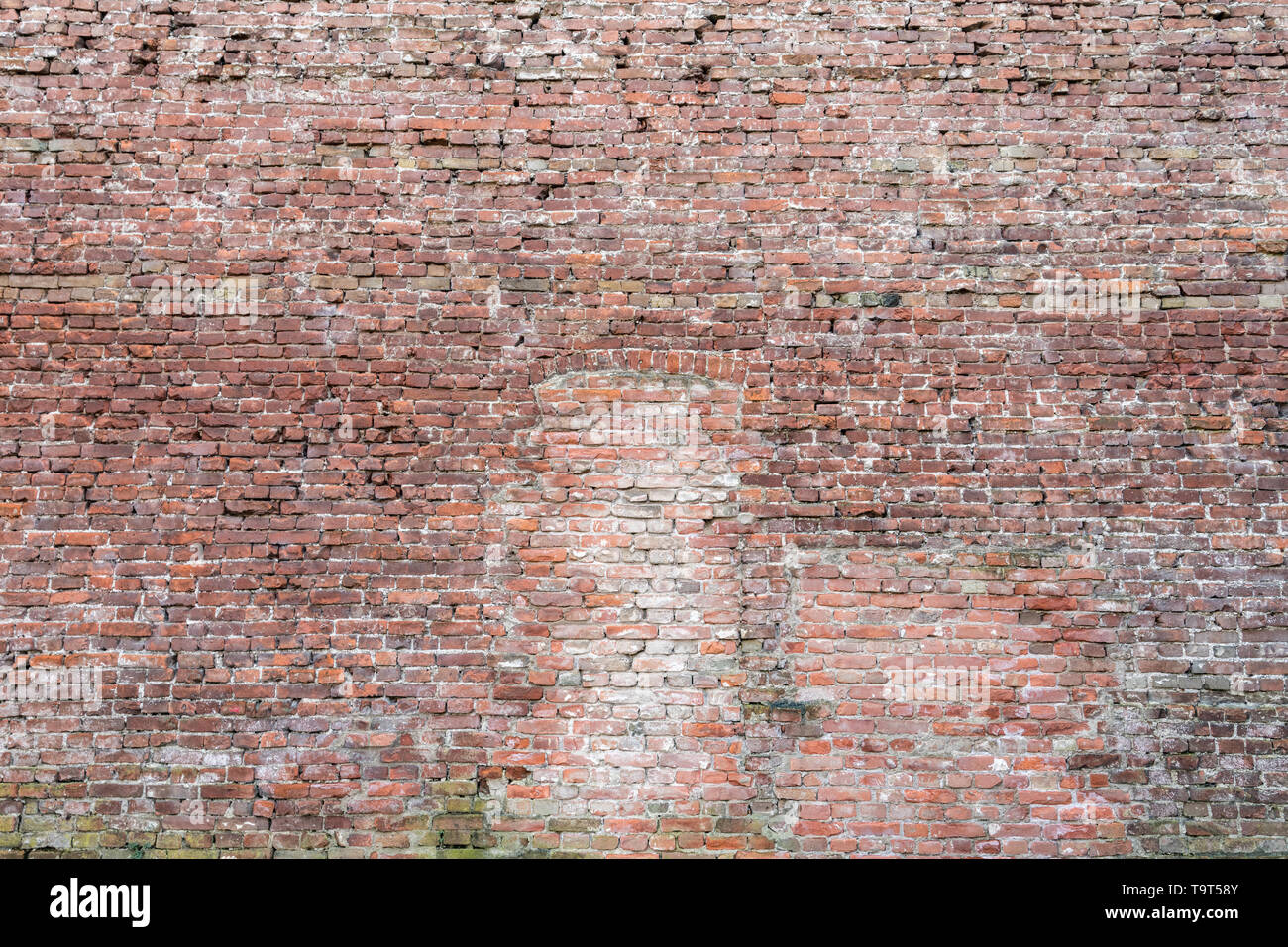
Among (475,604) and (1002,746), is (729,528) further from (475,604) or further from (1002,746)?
(1002,746)

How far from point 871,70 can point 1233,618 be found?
315 centimetres

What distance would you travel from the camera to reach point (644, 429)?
391 cm

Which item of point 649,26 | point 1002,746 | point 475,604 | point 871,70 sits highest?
point 649,26

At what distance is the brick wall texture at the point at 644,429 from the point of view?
12.3 ft

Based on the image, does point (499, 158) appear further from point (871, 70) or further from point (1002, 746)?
point (1002, 746)

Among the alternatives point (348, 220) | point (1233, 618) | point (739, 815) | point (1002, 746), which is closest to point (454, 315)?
point (348, 220)

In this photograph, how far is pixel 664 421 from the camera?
3.92 metres

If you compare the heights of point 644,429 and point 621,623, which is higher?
point 644,429

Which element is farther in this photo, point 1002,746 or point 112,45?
point 112,45

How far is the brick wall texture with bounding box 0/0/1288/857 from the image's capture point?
12.3ft

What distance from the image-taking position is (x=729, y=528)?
12.7 ft

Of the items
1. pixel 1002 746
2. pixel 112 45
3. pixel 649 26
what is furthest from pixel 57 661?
pixel 1002 746

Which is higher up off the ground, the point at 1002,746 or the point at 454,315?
the point at 454,315

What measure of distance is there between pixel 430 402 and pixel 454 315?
44 cm
